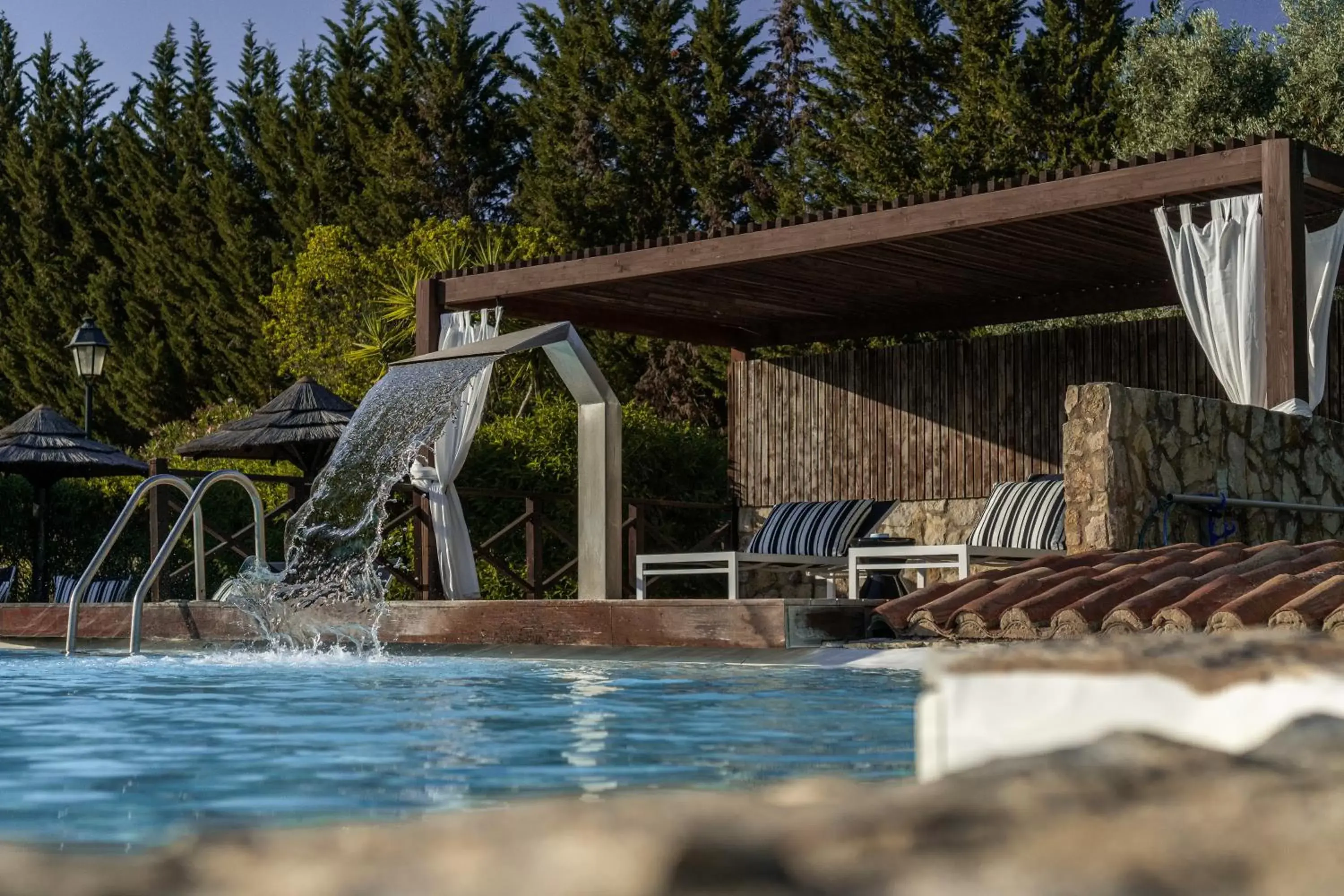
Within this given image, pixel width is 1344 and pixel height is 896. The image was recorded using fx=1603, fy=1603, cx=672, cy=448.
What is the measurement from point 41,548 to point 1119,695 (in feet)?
45.5

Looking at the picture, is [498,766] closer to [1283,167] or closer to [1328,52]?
[1283,167]

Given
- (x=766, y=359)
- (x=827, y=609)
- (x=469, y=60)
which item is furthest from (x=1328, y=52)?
(x=827, y=609)

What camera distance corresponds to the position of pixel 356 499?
9539 millimetres

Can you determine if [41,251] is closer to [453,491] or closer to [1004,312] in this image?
[453,491]

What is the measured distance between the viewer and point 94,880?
2.61 ft

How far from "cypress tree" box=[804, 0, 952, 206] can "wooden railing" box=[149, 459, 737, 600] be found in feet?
29.8

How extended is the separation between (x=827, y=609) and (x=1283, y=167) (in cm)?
360

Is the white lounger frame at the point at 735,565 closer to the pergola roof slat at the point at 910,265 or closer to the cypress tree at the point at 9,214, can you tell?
the pergola roof slat at the point at 910,265

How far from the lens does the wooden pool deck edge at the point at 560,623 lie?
6.47 m

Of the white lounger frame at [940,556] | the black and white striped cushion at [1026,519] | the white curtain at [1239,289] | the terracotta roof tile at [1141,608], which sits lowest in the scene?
the terracotta roof tile at [1141,608]

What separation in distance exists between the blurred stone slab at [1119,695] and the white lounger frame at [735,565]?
7987 millimetres

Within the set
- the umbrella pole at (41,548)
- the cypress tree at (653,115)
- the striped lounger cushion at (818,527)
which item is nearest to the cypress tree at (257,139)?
the cypress tree at (653,115)

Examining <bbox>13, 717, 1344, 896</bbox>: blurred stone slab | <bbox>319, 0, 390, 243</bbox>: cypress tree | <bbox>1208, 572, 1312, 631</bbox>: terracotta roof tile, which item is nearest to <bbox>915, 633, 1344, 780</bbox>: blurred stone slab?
<bbox>13, 717, 1344, 896</bbox>: blurred stone slab

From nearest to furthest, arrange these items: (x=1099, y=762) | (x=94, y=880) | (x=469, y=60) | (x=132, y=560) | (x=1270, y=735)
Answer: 1. (x=94, y=880)
2. (x=1099, y=762)
3. (x=1270, y=735)
4. (x=132, y=560)
5. (x=469, y=60)
